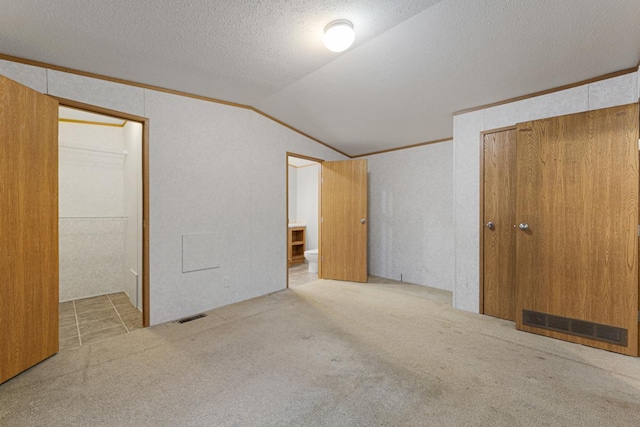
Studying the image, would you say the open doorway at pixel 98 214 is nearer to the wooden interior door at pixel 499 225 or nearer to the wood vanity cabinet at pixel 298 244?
the wood vanity cabinet at pixel 298 244

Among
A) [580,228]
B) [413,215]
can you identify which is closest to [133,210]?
[413,215]

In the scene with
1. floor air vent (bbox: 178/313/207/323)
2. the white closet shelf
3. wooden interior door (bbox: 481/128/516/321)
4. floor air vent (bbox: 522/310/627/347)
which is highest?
the white closet shelf

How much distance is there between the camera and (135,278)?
3.42 meters

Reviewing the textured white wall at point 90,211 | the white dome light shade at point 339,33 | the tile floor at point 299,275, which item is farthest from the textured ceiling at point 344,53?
the tile floor at point 299,275

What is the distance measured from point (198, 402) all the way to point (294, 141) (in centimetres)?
336

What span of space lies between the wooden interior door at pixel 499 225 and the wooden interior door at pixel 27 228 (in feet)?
13.0

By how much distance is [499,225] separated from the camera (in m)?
3.02

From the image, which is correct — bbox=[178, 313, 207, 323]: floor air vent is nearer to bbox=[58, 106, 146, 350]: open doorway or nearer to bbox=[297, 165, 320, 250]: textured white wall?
bbox=[58, 106, 146, 350]: open doorway

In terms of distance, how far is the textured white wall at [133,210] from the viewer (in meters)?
3.17

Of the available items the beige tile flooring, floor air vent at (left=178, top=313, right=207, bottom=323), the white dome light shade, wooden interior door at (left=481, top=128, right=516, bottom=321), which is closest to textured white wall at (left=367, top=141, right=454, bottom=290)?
wooden interior door at (left=481, top=128, right=516, bottom=321)

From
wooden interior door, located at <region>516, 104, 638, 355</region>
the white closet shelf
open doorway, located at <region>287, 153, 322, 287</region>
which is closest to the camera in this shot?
wooden interior door, located at <region>516, 104, 638, 355</region>

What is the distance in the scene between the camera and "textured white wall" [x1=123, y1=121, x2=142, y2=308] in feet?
10.4

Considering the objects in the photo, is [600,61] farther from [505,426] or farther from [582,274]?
[505,426]

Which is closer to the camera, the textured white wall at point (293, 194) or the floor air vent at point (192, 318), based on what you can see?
the floor air vent at point (192, 318)
